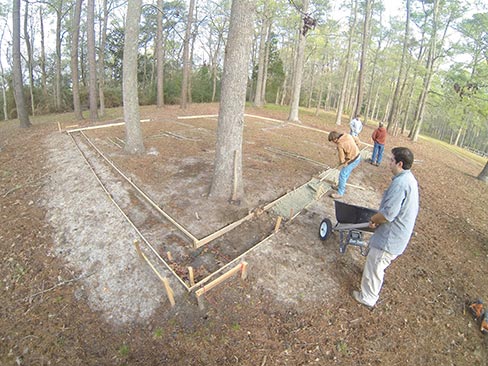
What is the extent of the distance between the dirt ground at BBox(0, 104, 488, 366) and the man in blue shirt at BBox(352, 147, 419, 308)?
2.17ft

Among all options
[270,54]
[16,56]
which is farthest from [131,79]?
[270,54]

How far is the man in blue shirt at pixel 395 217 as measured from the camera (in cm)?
247

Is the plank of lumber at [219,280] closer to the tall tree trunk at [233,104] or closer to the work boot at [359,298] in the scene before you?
the work boot at [359,298]

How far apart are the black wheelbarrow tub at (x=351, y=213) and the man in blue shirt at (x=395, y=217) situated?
524 millimetres

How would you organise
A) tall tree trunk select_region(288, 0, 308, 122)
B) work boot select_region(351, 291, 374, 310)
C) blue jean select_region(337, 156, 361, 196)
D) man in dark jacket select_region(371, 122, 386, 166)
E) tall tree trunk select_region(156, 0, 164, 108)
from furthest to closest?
1. tall tree trunk select_region(156, 0, 164, 108)
2. tall tree trunk select_region(288, 0, 308, 122)
3. man in dark jacket select_region(371, 122, 386, 166)
4. blue jean select_region(337, 156, 361, 196)
5. work boot select_region(351, 291, 374, 310)

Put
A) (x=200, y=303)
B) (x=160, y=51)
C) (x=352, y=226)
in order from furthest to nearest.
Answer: (x=160, y=51) < (x=352, y=226) < (x=200, y=303)

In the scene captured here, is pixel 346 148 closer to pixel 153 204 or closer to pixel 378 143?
pixel 378 143

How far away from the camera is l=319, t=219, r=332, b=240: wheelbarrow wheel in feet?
12.7

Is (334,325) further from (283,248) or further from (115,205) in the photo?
(115,205)

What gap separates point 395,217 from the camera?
101 inches

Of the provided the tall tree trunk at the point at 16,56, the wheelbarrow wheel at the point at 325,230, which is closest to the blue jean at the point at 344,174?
the wheelbarrow wheel at the point at 325,230

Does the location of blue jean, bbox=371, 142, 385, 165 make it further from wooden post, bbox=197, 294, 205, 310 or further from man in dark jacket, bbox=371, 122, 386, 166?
wooden post, bbox=197, 294, 205, 310

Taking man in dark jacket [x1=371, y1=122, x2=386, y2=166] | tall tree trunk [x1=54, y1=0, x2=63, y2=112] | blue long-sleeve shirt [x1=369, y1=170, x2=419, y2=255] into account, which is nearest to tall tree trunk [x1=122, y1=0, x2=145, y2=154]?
blue long-sleeve shirt [x1=369, y1=170, x2=419, y2=255]

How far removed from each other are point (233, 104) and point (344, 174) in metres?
2.88
